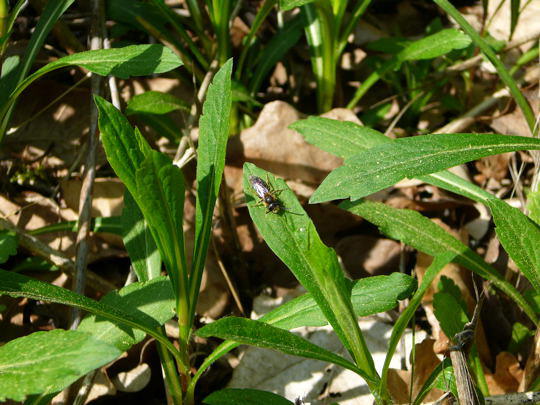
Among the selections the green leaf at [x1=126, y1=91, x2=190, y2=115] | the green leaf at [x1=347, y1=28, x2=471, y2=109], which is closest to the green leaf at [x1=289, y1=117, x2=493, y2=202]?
the green leaf at [x1=126, y1=91, x2=190, y2=115]

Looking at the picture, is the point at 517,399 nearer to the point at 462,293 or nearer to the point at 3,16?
the point at 462,293

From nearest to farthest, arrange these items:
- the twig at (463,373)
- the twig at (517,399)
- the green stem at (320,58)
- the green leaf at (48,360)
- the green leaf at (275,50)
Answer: the green leaf at (48,360)
the twig at (463,373)
the twig at (517,399)
the green stem at (320,58)
the green leaf at (275,50)

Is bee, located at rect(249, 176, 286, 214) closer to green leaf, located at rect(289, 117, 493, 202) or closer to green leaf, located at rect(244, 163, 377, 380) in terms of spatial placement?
green leaf, located at rect(244, 163, 377, 380)

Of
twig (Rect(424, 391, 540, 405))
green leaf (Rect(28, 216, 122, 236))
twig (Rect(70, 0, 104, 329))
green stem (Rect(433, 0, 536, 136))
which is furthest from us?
green leaf (Rect(28, 216, 122, 236))

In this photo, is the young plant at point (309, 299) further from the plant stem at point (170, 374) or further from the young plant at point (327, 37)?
the young plant at point (327, 37)

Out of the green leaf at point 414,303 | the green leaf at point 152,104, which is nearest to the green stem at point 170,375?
the green leaf at point 414,303

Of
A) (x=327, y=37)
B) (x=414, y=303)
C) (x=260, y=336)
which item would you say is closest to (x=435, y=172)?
(x=414, y=303)

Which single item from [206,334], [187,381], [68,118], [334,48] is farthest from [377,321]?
[68,118]
